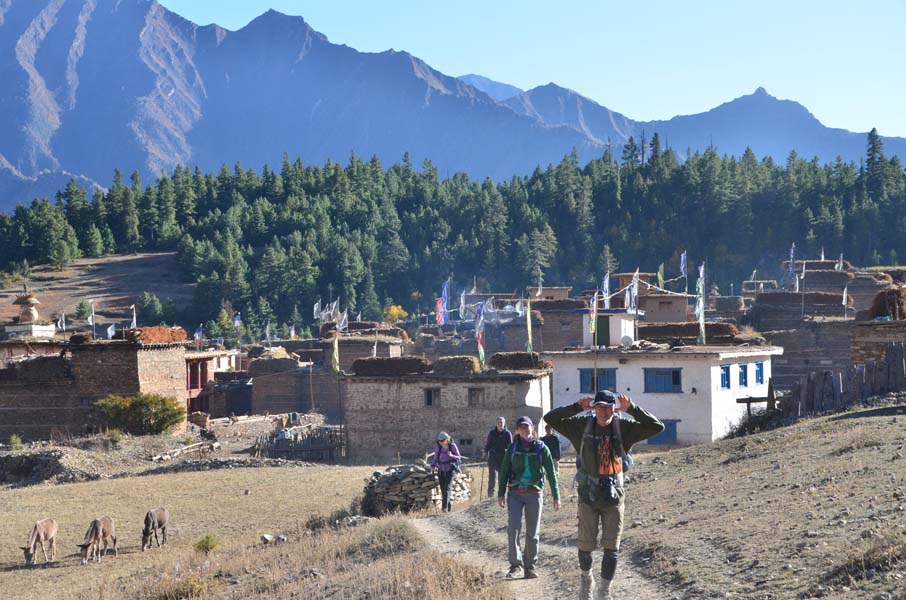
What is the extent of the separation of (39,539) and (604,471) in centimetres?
1803

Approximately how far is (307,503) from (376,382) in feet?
48.3

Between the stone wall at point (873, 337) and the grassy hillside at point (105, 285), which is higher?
the grassy hillside at point (105, 285)

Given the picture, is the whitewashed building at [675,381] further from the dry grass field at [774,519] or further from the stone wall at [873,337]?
the dry grass field at [774,519]

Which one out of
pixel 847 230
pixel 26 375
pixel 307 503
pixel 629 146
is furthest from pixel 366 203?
pixel 307 503

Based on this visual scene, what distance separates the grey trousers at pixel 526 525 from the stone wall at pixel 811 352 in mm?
44387

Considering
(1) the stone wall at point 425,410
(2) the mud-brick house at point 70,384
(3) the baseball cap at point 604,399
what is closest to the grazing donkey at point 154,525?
(3) the baseball cap at point 604,399

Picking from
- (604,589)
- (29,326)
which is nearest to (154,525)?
(604,589)

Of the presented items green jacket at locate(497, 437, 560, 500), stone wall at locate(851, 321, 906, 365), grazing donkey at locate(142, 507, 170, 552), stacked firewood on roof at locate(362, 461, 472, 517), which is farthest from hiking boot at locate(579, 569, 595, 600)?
stone wall at locate(851, 321, 906, 365)

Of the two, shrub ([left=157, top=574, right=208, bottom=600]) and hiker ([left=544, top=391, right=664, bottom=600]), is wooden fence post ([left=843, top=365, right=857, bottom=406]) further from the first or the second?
hiker ([left=544, top=391, right=664, bottom=600])

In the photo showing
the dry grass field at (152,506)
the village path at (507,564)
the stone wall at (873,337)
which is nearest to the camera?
the village path at (507,564)

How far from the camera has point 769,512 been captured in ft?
55.3

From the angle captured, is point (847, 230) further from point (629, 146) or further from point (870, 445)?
point (870, 445)

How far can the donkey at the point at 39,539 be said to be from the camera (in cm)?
2709

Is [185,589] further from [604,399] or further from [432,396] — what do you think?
[432,396]
